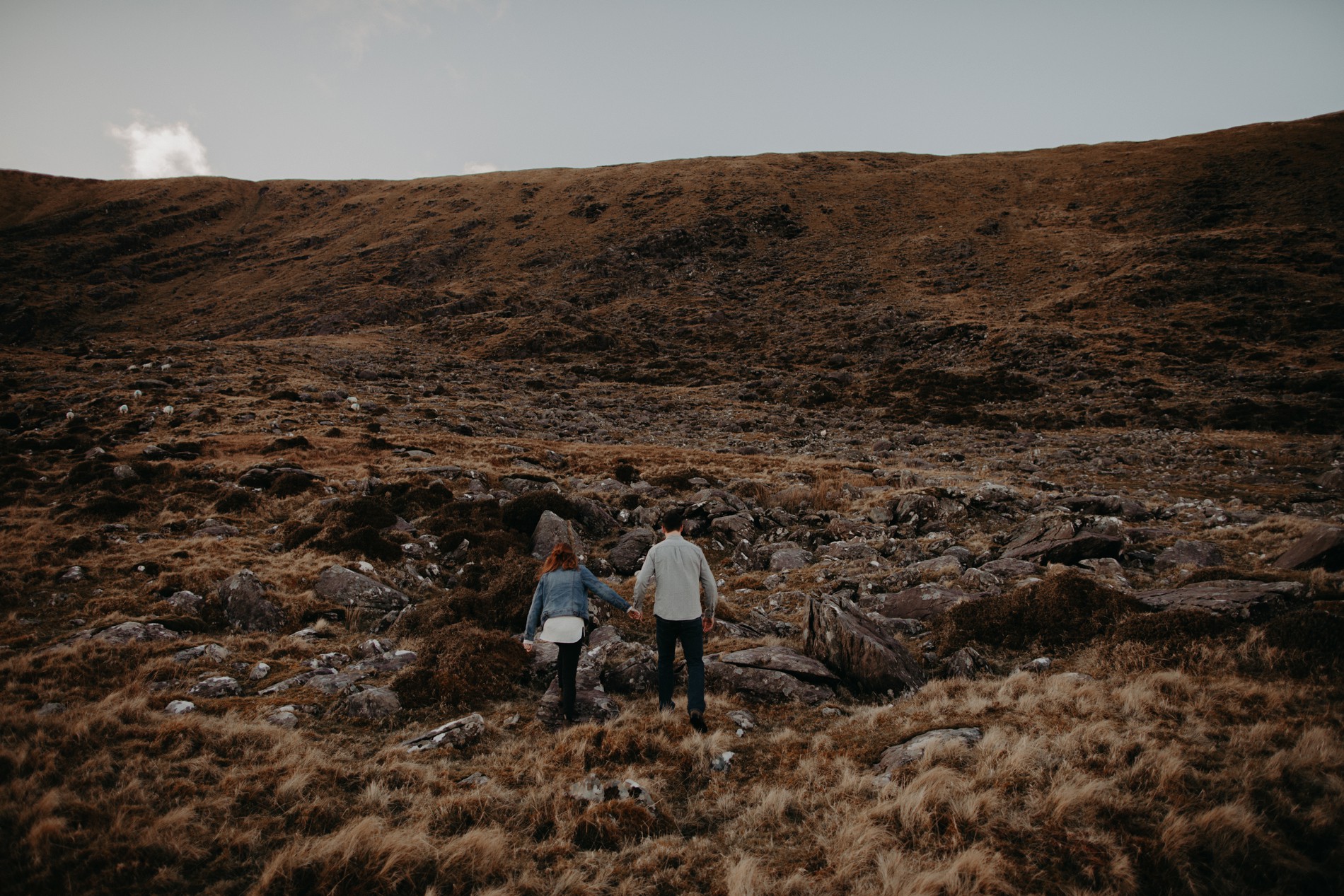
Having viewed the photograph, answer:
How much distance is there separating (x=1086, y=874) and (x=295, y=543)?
52.5ft

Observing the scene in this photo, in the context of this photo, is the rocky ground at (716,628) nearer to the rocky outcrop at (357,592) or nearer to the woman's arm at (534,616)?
the rocky outcrop at (357,592)

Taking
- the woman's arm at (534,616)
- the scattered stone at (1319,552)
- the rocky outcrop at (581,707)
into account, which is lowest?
the rocky outcrop at (581,707)

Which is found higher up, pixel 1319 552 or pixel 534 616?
pixel 534 616

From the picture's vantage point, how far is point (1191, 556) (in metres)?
11.5

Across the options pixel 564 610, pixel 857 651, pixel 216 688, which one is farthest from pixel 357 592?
pixel 857 651

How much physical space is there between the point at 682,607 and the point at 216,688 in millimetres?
6876

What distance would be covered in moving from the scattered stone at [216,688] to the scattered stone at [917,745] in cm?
872

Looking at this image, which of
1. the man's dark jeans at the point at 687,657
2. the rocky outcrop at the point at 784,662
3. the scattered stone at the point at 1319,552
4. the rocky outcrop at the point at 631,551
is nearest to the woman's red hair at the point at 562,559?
the man's dark jeans at the point at 687,657

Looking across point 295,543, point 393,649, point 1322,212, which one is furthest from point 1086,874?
point 1322,212

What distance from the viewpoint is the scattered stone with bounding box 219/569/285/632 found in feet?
34.0

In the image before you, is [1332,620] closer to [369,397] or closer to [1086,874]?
[1086,874]

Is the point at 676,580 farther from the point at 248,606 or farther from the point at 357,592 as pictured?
the point at 248,606

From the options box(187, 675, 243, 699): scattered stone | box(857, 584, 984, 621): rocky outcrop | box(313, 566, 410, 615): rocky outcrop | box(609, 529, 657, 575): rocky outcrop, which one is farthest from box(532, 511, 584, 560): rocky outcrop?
box(857, 584, 984, 621): rocky outcrop

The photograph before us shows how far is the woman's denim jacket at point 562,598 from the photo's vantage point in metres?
7.34
